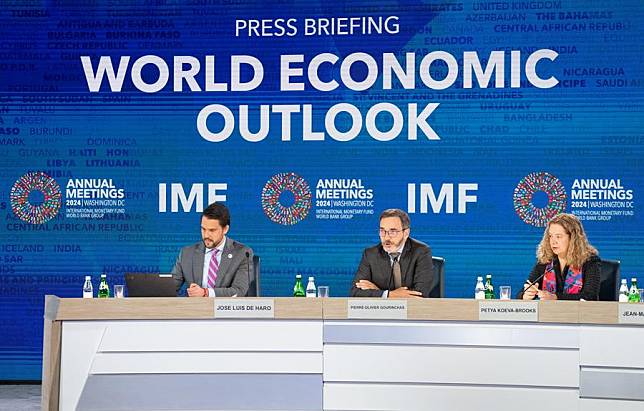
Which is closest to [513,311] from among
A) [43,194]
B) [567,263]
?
[567,263]

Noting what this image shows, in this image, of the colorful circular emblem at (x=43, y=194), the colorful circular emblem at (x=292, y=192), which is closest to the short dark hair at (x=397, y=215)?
the colorful circular emblem at (x=292, y=192)

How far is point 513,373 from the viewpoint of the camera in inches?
192

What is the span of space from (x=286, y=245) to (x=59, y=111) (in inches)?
73.6

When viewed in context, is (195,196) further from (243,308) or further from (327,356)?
(327,356)

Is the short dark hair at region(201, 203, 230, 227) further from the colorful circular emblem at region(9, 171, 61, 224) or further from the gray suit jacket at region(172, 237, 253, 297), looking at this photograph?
the colorful circular emblem at region(9, 171, 61, 224)

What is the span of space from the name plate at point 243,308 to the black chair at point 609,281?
1.85m

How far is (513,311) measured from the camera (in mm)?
4910

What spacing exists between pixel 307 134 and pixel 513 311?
273 centimetres

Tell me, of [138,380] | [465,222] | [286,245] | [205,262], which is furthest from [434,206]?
[138,380]

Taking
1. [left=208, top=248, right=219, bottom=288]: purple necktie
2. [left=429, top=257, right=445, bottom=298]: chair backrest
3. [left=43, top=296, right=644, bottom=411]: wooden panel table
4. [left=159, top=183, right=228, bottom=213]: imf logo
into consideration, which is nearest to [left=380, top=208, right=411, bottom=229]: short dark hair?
[left=429, top=257, right=445, bottom=298]: chair backrest

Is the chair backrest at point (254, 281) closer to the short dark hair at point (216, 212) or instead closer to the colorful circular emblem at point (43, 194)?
the short dark hair at point (216, 212)

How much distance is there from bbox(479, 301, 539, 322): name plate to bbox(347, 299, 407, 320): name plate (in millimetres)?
405

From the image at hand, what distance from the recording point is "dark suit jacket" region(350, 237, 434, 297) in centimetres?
580

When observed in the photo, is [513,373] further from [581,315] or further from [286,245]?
[286,245]
